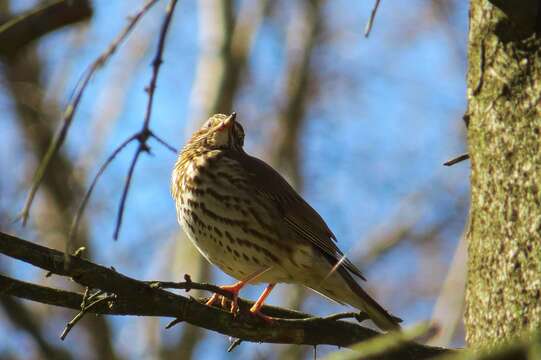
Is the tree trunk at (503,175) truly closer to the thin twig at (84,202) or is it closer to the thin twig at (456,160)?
the thin twig at (456,160)

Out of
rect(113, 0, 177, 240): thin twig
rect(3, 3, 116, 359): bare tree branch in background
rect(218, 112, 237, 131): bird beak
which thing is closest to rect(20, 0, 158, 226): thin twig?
rect(113, 0, 177, 240): thin twig

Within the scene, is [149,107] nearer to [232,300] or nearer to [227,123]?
[232,300]

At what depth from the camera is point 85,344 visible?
12.2 metres

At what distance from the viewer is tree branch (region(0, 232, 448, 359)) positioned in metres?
3.57

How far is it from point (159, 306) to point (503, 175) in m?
1.66

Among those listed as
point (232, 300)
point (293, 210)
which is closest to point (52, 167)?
point (293, 210)

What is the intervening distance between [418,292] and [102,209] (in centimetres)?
583

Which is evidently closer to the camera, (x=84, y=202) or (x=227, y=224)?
(x=84, y=202)

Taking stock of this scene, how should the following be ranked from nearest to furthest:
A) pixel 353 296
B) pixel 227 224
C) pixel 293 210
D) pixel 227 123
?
pixel 353 296 → pixel 227 224 → pixel 293 210 → pixel 227 123

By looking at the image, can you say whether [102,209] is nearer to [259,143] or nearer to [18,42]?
[259,143]

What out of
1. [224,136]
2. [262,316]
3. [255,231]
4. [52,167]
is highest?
[52,167]

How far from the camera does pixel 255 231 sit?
19.2 ft

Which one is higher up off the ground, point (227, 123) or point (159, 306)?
point (227, 123)

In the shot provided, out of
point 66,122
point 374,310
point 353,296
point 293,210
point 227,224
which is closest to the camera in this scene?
point 66,122
